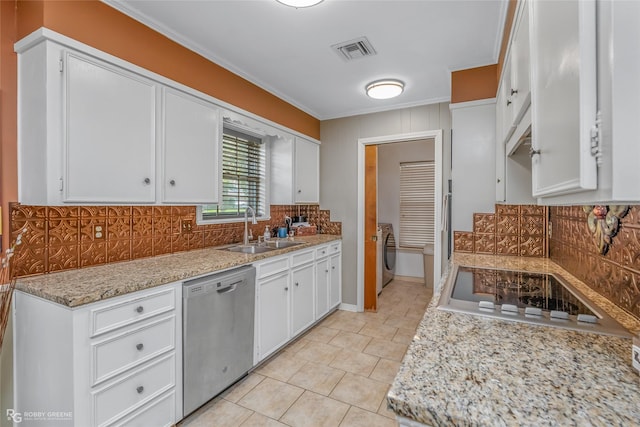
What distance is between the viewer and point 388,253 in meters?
4.82

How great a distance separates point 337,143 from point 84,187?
9.24 feet

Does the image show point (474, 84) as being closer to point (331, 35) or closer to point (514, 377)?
point (331, 35)

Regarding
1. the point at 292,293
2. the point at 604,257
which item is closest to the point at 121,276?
the point at 292,293

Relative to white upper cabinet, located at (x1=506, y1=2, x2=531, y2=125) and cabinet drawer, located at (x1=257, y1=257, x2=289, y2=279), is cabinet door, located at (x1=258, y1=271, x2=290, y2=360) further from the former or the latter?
white upper cabinet, located at (x1=506, y1=2, x2=531, y2=125)

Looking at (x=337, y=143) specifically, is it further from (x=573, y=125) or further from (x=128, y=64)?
(x=573, y=125)

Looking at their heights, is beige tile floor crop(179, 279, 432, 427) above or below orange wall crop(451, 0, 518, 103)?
below

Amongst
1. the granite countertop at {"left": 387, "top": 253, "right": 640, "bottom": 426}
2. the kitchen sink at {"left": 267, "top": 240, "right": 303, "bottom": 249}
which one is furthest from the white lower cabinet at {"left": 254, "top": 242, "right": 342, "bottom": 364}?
the granite countertop at {"left": 387, "top": 253, "right": 640, "bottom": 426}

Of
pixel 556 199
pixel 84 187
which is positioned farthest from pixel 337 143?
pixel 556 199

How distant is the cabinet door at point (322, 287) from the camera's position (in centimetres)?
326

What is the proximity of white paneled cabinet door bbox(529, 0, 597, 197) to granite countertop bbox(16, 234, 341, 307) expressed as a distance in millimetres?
1740

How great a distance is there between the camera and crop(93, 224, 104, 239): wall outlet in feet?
6.08

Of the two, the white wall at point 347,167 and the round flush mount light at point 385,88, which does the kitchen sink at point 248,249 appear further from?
the round flush mount light at point 385,88

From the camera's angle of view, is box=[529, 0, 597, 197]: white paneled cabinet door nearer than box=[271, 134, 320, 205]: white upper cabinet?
Yes

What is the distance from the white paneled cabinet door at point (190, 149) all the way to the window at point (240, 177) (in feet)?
1.48
